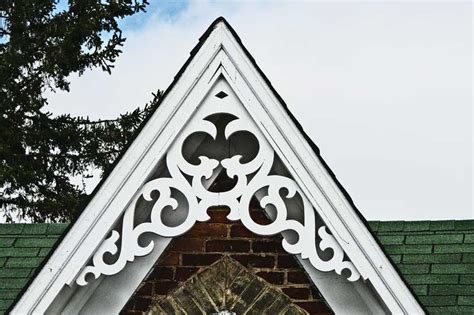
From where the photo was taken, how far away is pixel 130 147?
6.57 metres

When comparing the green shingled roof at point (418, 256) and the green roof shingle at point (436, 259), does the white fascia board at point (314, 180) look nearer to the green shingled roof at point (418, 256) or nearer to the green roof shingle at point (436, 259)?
the green roof shingle at point (436, 259)

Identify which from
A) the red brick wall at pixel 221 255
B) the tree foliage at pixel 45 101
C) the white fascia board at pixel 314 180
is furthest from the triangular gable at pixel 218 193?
the tree foliage at pixel 45 101

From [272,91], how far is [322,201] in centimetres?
74

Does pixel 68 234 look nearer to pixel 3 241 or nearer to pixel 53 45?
pixel 3 241

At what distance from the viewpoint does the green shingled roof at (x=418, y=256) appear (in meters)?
7.90

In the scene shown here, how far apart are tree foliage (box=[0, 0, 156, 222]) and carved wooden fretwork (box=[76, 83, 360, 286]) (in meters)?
17.2

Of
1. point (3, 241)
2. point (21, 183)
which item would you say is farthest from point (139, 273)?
point (21, 183)

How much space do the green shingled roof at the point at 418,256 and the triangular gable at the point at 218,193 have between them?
4.26 ft

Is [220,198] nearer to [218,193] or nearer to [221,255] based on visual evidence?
[218,193]

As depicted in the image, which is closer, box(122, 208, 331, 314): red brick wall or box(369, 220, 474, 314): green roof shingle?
box(122, 208, 331, 314): red brick wall

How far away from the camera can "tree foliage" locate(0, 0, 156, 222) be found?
24.3 m

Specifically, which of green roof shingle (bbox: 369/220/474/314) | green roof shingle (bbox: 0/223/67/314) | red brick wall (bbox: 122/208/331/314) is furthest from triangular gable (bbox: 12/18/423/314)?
green roof shingle (bbox: 0/223/67/314)

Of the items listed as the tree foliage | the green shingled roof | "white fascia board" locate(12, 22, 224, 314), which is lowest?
"white fascia board" locate(12, 22, 224, 314)

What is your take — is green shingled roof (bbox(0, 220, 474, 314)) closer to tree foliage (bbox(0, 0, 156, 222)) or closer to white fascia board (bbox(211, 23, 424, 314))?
white fascia board (bbox(211, 23, 424, 314))
